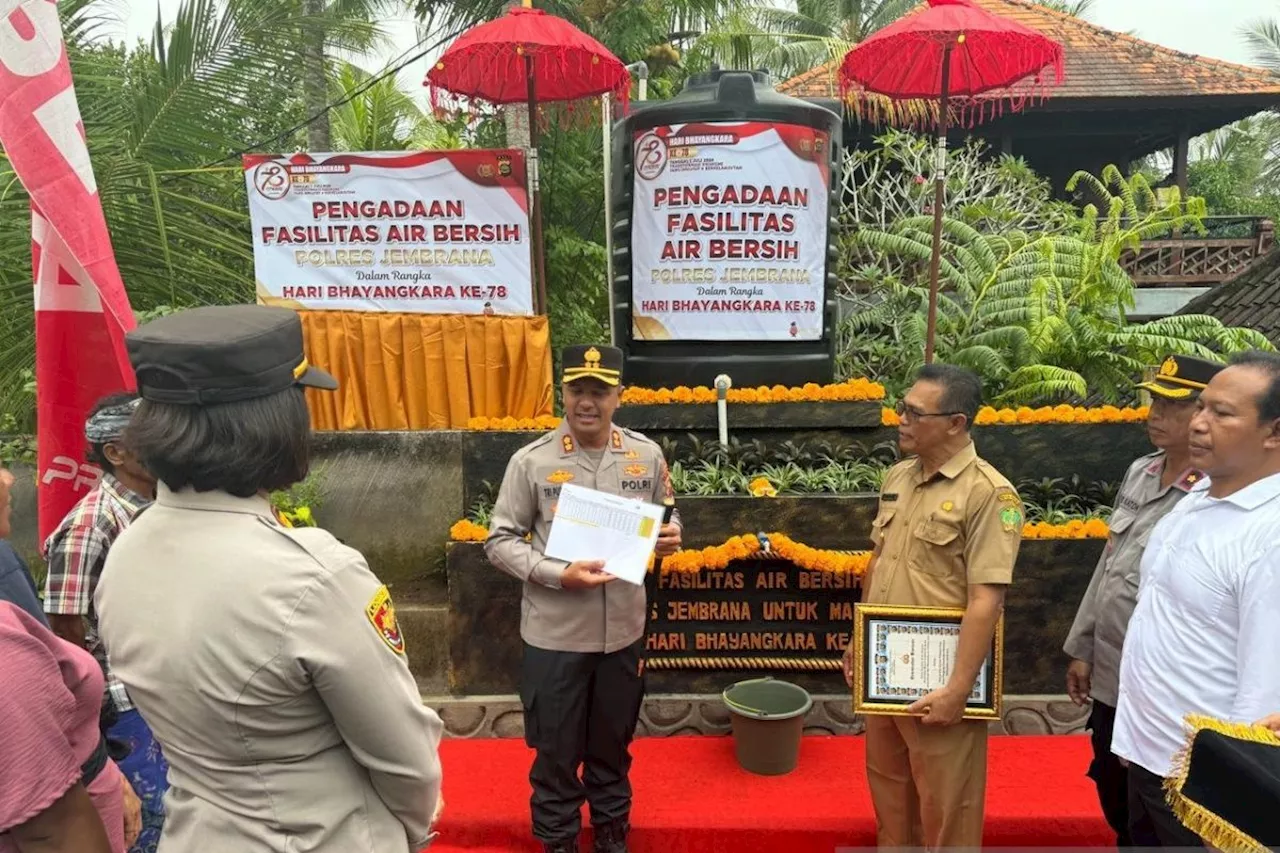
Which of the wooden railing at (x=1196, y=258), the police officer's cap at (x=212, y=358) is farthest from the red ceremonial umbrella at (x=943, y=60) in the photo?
the wooden railing at (x=1196, y=258)

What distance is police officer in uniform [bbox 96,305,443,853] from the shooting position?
45.6 inches

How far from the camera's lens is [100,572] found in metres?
2.01

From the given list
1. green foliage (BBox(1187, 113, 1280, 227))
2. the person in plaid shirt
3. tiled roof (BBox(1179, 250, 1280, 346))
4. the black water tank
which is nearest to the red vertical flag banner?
the person in plaid shirt

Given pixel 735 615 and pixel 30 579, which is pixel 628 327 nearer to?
pixel 735 615

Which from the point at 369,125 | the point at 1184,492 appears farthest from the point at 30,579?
the point at 369,125

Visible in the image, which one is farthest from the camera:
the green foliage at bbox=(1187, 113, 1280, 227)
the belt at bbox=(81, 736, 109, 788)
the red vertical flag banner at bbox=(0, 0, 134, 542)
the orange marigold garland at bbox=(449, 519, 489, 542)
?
the green foliage at bbox=(1187, 113, 1280, 227)

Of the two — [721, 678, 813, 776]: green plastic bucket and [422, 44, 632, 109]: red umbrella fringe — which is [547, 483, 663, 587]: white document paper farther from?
[422, 44, 632, 109]: red umbrella fringe

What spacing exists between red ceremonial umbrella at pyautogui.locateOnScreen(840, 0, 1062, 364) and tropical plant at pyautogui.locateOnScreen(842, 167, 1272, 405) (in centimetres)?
89

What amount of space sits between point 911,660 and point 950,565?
1.04ft

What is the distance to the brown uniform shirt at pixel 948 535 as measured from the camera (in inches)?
92.0

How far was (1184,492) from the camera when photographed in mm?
2467

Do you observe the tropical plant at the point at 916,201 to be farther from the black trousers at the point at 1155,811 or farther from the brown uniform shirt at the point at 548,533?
the black trousers at the point at 1155,811

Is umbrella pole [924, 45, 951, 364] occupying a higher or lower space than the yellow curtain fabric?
higher

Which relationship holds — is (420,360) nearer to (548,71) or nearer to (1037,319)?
(548,71)
